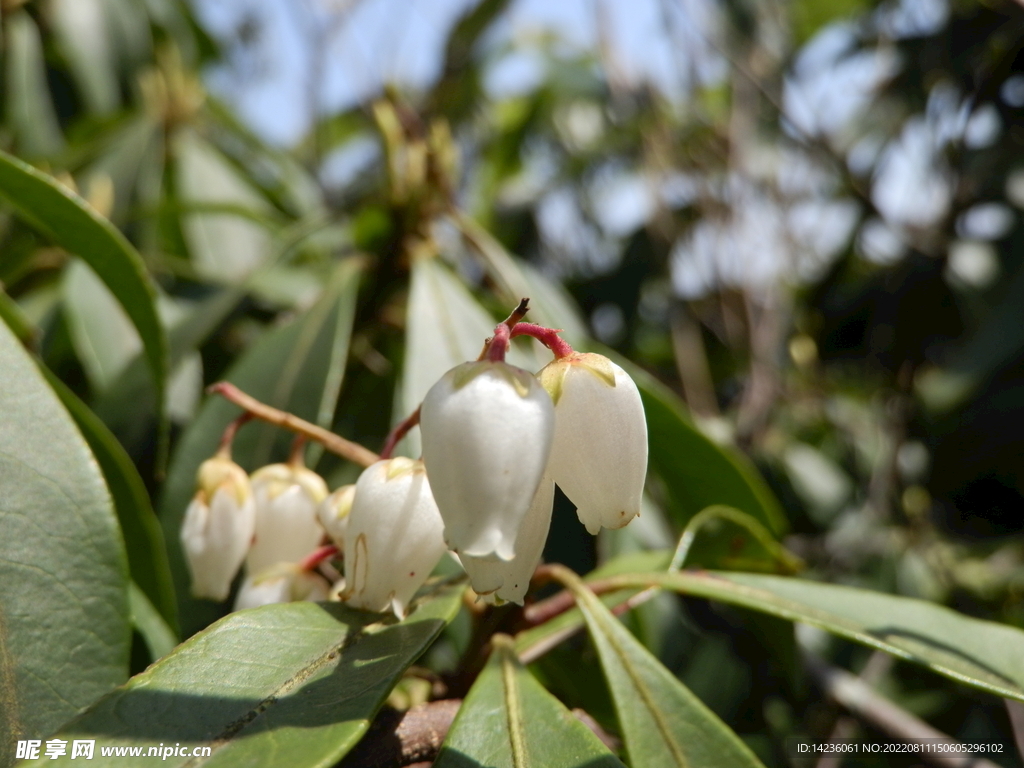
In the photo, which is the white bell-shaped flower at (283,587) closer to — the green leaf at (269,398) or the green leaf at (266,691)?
the green leaf at (266,691)

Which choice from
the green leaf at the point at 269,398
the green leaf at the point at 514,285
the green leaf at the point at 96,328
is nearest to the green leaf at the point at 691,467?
the green leaf at the point at 514,285

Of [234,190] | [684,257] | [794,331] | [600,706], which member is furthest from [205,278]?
[794,331]

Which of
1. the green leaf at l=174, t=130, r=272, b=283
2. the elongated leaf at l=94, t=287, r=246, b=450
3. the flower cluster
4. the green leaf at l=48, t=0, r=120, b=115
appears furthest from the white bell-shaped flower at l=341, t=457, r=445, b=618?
the green leaf at l=48, t=0, r=120, b=115

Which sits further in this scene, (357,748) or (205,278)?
(205,278)

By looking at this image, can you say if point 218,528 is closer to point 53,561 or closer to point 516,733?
point 53,561

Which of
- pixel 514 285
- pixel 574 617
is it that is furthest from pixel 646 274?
pixel 574 617

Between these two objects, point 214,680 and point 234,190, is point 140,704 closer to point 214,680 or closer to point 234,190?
point 214,680

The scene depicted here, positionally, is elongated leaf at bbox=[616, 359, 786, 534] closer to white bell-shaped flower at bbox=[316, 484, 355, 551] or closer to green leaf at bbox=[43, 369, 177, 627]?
white bell-shaped flower at bbox=[316, 484, 355, 551]

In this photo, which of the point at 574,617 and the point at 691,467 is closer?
the point at 574,617
